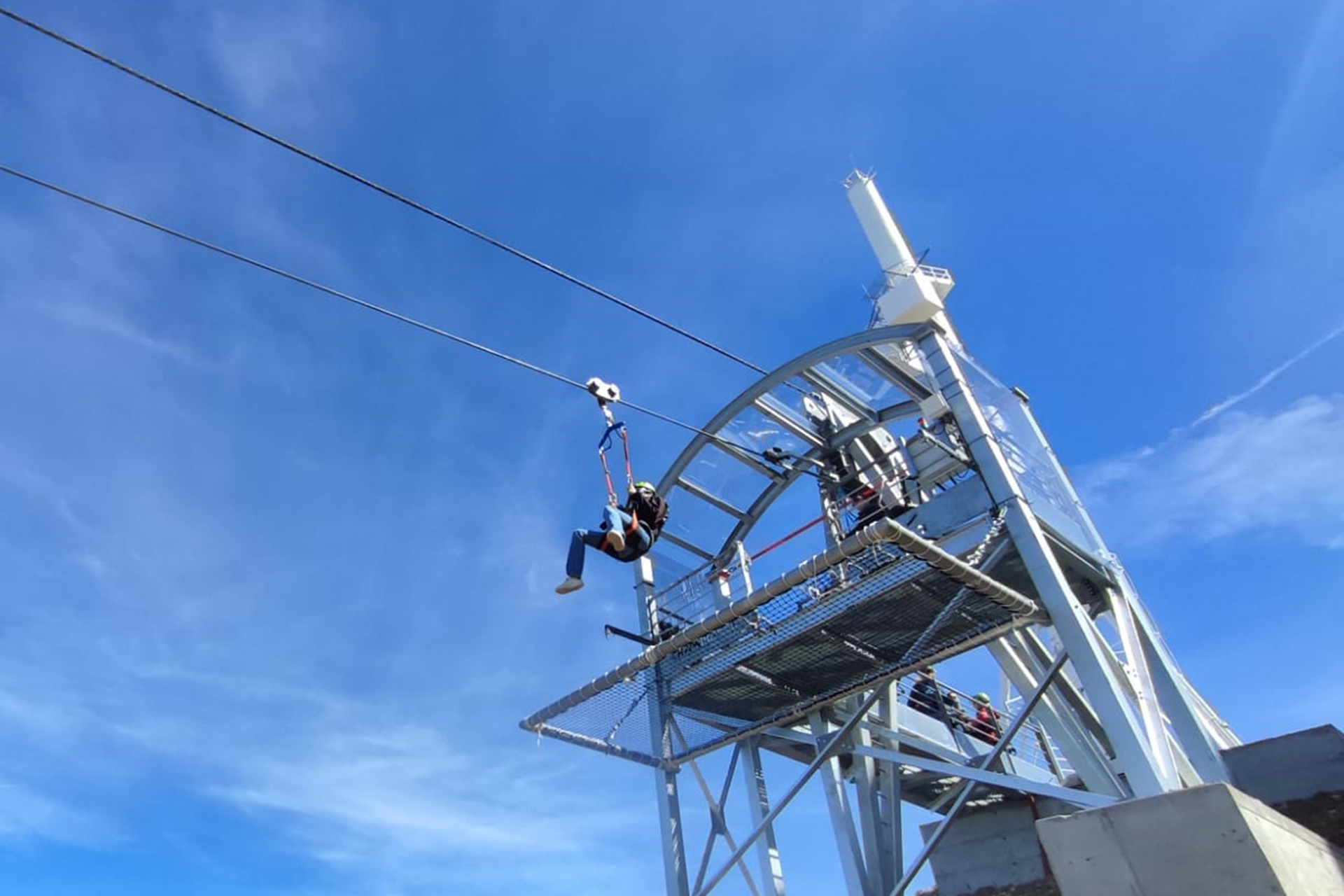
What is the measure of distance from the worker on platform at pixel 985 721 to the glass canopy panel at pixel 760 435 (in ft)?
18.1

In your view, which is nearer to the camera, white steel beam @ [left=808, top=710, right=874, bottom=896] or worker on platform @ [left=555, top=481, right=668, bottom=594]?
worker on platform @ [left=555, top=481, right=668, bottom=594]

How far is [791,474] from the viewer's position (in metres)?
15.7

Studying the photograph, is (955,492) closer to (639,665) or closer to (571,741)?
(639,665)

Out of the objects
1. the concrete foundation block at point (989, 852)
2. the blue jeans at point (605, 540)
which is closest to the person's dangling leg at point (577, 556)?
the blue jeans at point (605, 540)

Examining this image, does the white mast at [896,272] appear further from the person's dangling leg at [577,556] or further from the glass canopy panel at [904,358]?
the person's dangling leg at [577,556]

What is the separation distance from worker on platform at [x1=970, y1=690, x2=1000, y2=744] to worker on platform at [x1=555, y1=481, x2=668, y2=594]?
26.0 ft

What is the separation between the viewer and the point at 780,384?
1436 cm

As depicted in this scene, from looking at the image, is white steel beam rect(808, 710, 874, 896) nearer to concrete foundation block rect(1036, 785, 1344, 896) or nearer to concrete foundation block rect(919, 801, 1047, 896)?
concrete foundation block rect(919, 801, 1047, 896)

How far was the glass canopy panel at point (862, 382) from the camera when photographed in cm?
1397

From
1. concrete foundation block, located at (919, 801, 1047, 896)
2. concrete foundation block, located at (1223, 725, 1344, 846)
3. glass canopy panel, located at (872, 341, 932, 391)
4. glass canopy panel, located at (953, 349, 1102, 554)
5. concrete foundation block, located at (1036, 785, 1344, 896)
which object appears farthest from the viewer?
concrete foundation block, located at (919, 801, 1047, 896)

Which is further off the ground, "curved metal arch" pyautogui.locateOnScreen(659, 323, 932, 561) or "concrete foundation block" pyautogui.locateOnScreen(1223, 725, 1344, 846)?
"curved metal arch" pyautogui.locateOnScreen(659, 323, 932, 561)

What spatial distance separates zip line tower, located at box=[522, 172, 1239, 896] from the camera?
10641 millimetres

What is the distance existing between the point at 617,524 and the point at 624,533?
155 millimetres

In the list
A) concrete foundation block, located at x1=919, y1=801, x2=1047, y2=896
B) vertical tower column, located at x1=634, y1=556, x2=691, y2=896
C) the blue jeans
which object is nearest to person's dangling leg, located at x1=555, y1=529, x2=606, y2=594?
the blue jeans
